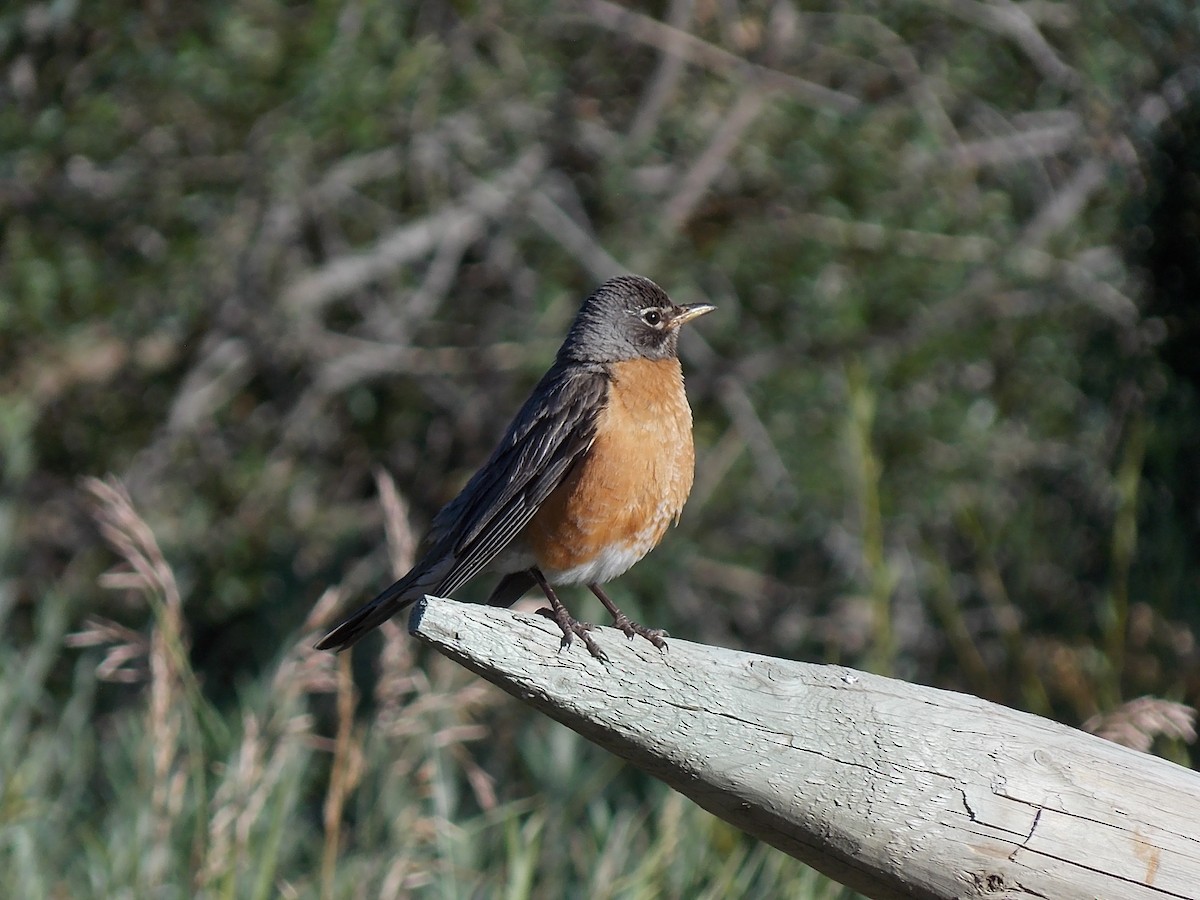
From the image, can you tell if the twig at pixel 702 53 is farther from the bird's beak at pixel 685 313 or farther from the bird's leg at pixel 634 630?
the bird's leg at pixel 634 630

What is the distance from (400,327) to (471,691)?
398 centimetres

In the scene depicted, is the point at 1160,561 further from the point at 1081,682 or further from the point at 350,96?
the point at 350,96

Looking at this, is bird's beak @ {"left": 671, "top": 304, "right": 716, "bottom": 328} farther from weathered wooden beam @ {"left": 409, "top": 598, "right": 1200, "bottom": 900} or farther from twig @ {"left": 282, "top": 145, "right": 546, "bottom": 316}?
twig @ {"left": 282, "top": 145, "right": 546, "bottom": 316}

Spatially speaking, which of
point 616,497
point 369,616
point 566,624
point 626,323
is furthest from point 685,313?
point 566,624

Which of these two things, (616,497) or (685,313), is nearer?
(616,497)

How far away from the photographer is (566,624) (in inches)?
135

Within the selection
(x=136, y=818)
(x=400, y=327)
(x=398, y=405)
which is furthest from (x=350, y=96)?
(x=136, y=818)

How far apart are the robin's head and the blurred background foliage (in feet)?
4.43

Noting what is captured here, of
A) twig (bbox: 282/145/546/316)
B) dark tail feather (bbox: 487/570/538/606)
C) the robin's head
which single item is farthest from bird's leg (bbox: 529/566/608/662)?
twig (bbox: 282/145/546/316)

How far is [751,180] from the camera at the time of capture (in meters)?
7.74

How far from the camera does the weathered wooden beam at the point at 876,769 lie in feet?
9.05

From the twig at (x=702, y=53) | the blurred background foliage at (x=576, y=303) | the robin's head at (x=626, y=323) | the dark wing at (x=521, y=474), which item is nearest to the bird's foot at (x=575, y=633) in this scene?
the dark wing at (x=521, y=474)

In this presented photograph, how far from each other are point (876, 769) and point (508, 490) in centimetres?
165

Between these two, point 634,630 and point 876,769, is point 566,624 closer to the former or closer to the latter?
point 634,630
